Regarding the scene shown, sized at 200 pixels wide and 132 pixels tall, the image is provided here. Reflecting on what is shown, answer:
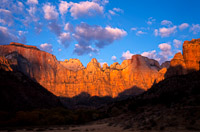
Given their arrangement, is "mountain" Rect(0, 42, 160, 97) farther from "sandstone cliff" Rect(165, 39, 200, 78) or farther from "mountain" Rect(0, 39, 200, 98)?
"sandstone cliff" Rect(165, 39, 200, 78)

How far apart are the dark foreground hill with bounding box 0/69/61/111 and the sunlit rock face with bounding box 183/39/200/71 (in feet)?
176

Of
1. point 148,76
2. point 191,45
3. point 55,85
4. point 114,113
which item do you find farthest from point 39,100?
point 148,76

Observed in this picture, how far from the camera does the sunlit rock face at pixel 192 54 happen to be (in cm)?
6712

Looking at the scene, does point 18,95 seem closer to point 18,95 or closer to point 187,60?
point 18,95

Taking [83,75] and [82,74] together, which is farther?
[82,74]

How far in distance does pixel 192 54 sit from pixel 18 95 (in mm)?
62713

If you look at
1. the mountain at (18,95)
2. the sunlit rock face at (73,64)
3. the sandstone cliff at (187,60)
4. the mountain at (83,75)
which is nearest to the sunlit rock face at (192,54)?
the sandstone cliff at (187,60)

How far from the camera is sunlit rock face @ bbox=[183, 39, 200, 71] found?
67.1 meters

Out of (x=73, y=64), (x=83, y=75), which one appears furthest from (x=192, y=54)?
(x=73, y=64)

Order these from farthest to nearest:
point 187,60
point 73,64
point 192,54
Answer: point 73,64 < point 187,60 < point 192,54

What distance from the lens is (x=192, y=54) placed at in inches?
2763

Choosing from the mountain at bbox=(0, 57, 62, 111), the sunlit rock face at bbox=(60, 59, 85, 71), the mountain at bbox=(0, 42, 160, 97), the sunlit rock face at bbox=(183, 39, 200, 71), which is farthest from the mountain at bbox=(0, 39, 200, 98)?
the mountain at bbox=(0, 57, 62, 111)

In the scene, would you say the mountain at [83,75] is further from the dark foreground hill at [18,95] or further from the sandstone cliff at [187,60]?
the sandstone cliff at [187,60]

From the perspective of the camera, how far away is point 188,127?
1648 centimetres
